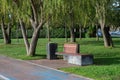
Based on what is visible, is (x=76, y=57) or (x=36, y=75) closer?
(x=36, y=75)

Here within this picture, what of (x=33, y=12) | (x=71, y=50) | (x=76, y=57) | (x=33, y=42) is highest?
(x=33, y=12)

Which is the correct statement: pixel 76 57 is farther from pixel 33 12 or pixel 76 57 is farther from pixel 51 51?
pixel 33 12

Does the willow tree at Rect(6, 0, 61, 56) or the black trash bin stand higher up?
the willow tree at Rect(6, 0, 61, 56)

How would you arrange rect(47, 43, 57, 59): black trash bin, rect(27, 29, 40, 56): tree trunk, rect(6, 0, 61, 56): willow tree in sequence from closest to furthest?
1. rect(6, 0, 61, 56): willow tree
2. rect(47, 43, 57, 59): black trash bin
3. rect(27, 29, 40, 56): tree trunk

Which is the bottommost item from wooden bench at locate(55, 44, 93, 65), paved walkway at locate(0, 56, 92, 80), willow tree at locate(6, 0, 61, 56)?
paved walkway at locate(0, 56, 92, 80)

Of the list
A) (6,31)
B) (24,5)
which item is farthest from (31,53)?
(6,31)

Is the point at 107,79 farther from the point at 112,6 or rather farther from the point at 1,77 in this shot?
the point at 112,6

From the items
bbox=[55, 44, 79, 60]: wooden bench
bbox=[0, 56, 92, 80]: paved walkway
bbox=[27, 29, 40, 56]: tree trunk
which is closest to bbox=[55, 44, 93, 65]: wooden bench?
bbox=[55, 44, 79, 60]: wooden bench

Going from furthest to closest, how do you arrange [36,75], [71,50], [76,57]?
[71,50] < [76,57] < [36,75]

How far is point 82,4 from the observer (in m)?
18.0

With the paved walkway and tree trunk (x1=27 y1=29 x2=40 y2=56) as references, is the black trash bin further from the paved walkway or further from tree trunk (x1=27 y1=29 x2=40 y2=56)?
the paved walkway

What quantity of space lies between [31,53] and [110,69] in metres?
7.96

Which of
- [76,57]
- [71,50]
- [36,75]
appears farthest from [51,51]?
[36,75]

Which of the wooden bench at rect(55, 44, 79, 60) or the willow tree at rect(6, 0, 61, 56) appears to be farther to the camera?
the willow tree at rect(6, 0, 61, 56)
